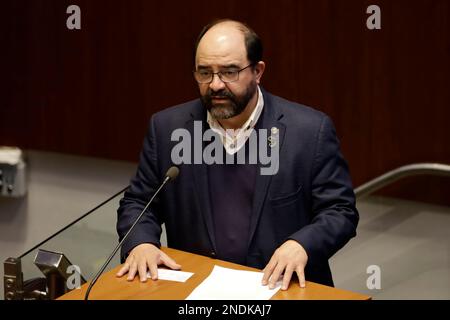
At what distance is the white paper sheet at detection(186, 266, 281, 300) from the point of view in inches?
67.1

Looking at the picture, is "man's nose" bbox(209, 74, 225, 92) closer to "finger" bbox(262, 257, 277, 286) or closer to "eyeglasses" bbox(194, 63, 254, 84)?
"eyeglasses" bbox(194, 63, 254, 84)

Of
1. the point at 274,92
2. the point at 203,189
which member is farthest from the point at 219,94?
the point at 274,92

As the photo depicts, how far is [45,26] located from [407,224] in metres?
1.66

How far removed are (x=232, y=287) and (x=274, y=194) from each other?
0.43 meters

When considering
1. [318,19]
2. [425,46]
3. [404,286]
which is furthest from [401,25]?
[404,286]

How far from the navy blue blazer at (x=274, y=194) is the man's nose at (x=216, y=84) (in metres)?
0.18

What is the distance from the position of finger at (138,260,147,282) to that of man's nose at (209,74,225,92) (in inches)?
18.3

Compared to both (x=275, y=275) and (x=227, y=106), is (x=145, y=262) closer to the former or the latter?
(x=275, y=275)

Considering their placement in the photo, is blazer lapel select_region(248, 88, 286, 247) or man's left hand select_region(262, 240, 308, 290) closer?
man's left hand select_region(262, 240, 308, 290)

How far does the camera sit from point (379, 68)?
9.26 ft

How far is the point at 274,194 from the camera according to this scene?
213cm

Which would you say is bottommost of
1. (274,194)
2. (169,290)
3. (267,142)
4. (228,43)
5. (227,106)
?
(169,290)

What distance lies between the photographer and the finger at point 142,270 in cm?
183

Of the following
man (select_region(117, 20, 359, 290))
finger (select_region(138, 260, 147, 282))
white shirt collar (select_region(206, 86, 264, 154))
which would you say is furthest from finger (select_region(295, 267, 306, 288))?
white shirt collar (select_region(206, 86, 264, 154))
